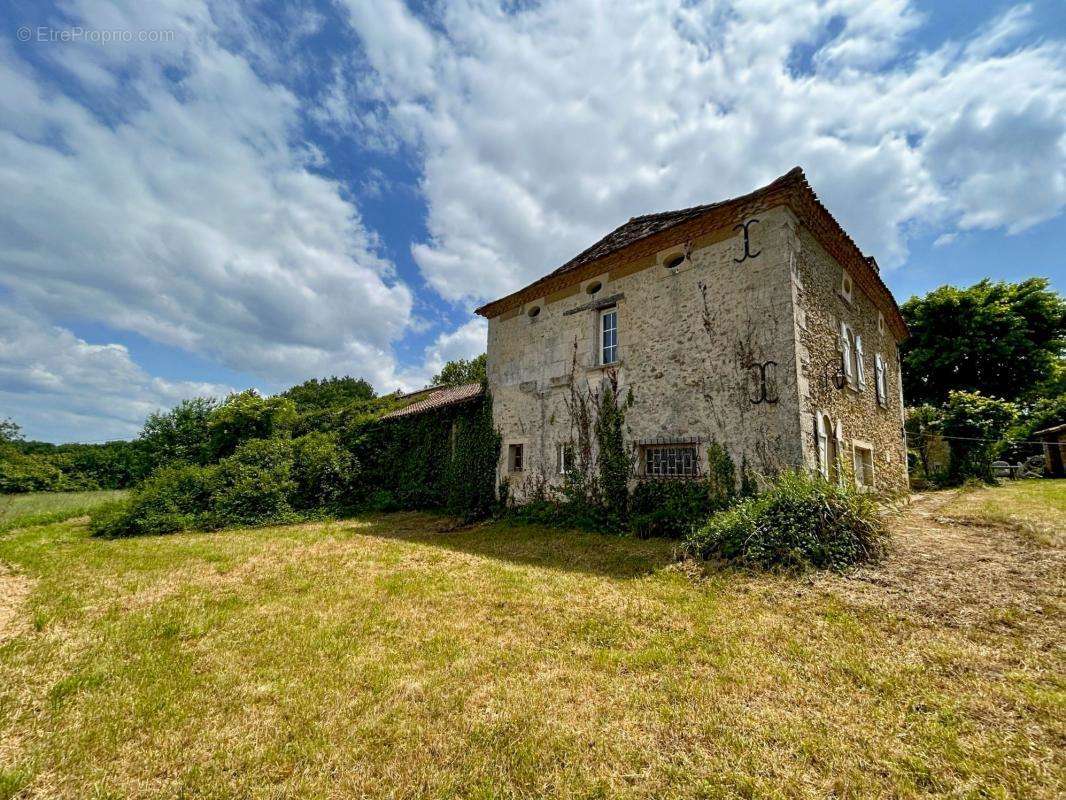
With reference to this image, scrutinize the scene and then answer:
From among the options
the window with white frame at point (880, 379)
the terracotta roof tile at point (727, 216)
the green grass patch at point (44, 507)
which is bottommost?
the green grass patch at point (44, 507)

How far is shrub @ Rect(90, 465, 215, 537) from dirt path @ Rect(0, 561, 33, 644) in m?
3.01

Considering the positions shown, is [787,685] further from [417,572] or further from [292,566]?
[292,566]

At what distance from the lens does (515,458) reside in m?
11.9

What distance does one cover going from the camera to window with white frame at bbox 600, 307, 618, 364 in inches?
402

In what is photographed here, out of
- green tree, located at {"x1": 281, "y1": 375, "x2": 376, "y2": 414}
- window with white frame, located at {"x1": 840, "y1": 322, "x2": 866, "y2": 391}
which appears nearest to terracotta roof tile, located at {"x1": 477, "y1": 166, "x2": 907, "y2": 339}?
window with white frame, located at {"x1": 840, "y1": 322, "x2": 866, "y2": 391}

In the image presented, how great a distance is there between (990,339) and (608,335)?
23210mm

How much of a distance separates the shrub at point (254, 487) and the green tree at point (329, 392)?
2472 centimetres

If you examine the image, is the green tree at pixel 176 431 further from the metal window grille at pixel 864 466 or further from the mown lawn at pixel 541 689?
the metal window grille at pixel 864 466

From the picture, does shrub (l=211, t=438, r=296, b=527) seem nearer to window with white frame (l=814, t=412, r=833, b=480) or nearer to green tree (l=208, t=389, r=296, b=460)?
green tree (l=208, t=389, r=296, b=460)

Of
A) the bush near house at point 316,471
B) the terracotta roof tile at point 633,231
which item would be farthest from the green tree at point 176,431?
the terracotta roof tile at point 633,231

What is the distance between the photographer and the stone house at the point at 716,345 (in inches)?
304

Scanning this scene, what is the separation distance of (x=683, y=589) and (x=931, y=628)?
2.28m

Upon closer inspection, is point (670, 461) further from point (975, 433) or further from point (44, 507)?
point (44, 507)

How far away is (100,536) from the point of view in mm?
10148
